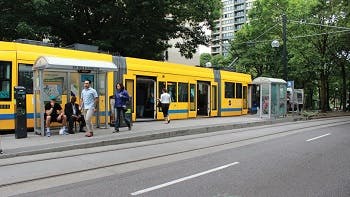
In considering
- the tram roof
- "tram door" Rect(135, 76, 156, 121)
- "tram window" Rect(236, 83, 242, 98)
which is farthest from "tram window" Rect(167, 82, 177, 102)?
"tram window" Rect(236, 83, 242, 98)

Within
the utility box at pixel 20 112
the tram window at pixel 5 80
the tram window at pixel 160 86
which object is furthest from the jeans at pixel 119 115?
the tram window at pixel 160 86

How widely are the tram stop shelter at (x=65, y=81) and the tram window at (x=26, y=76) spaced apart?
1.84ft

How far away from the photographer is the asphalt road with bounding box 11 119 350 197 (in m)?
7.12

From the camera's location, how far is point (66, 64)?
15.1m

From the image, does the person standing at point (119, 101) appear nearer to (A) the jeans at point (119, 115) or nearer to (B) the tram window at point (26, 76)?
(A) the jeans at point (119, 115)

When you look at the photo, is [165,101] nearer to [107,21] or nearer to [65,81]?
[65,81]

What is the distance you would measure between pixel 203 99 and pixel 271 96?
433 cm

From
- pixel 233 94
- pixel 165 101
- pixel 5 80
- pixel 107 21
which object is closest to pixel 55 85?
pixel 5 80

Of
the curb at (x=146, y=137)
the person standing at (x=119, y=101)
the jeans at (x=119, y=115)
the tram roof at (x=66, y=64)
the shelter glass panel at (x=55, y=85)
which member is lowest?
the curb at (x=146, y=137)

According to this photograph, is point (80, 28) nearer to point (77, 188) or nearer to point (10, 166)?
point (10, 166)

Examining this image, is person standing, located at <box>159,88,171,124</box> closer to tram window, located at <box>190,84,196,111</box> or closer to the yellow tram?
the yellow tram

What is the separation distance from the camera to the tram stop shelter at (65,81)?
48.8 ft

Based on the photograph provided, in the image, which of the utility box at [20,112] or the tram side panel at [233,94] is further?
the tram side panel at [233,94]

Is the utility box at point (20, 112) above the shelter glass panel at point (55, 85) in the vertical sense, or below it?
below
